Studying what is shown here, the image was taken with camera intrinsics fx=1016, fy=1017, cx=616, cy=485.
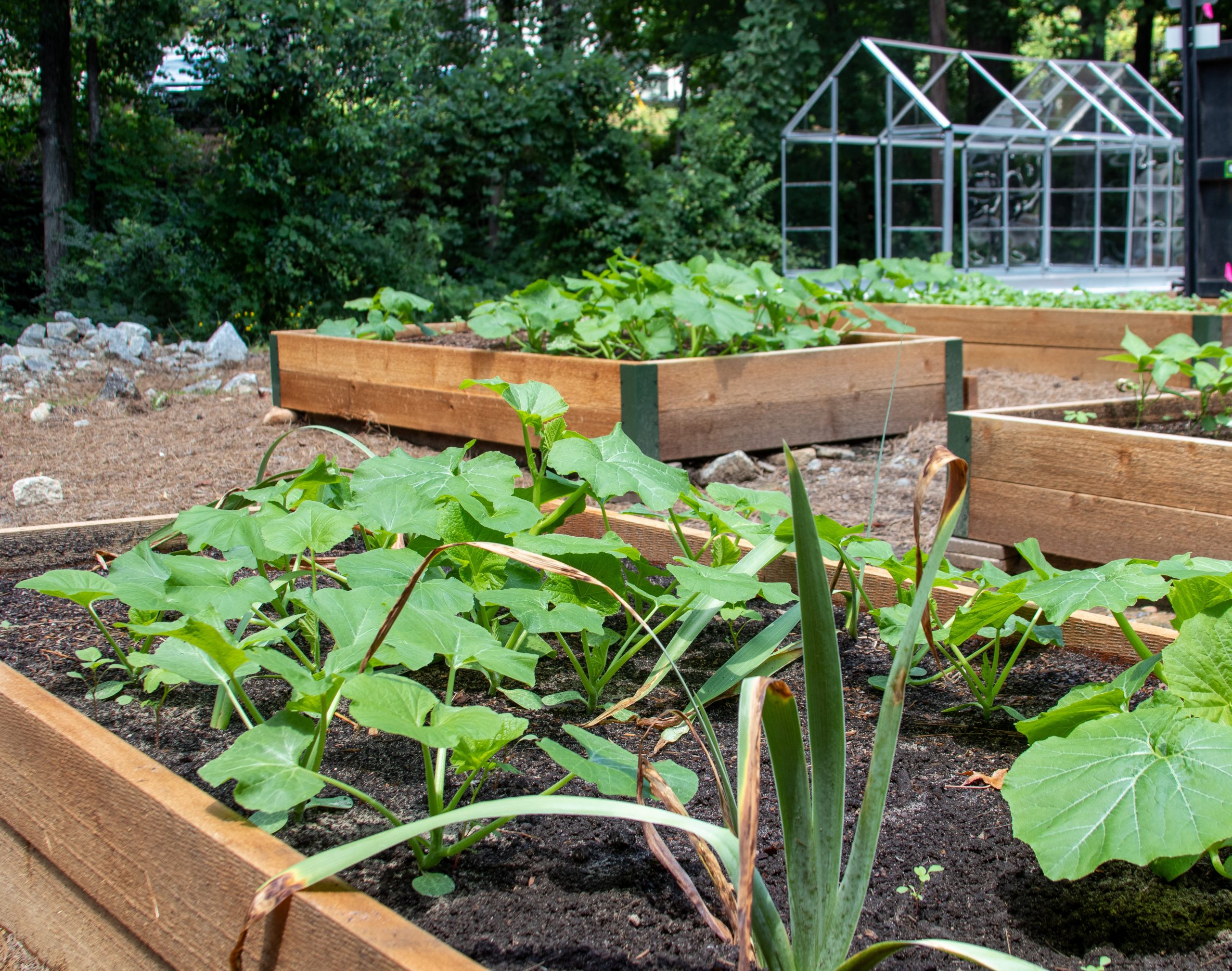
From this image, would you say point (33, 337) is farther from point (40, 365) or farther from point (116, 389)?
point (116, 389)

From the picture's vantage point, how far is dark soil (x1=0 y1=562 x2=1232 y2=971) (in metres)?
Result: 0.86

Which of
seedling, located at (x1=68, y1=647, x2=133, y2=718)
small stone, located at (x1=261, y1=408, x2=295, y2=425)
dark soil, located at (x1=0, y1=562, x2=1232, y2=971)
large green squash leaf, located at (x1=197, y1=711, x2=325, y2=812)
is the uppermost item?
large green squash leaf, located at (x1=197, y1=711, x2=325, y2=812)

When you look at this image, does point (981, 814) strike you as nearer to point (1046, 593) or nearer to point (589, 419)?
point (1046, 593)

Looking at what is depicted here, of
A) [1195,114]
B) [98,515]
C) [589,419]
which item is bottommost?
[98,515]

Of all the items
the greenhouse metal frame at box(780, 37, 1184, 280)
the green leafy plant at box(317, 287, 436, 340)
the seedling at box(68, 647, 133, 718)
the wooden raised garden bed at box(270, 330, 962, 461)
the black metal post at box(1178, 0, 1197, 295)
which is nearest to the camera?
the seedling at box(68, 647, 133, 718)

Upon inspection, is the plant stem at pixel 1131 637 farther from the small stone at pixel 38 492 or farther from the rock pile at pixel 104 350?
the rock pile at pixel 104 350

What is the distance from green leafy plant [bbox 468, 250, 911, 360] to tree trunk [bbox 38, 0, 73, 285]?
842 cm

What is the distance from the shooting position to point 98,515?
3377mm

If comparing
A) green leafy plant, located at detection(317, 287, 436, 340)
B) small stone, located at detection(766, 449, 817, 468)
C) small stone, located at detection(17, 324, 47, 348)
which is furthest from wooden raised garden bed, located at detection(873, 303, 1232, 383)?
small stone, located at detection(17, 324, 47, 348)

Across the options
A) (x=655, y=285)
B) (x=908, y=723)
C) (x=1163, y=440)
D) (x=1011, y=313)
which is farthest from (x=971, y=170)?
(x=908, y=723)

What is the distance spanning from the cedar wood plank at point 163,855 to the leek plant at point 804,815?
0.06 meters

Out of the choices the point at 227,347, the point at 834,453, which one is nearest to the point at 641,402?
the point at 834,453

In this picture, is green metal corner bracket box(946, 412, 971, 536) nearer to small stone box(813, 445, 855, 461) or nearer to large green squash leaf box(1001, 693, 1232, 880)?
small stone box(813, 445, 855, 461)

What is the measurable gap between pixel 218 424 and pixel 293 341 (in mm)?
540
